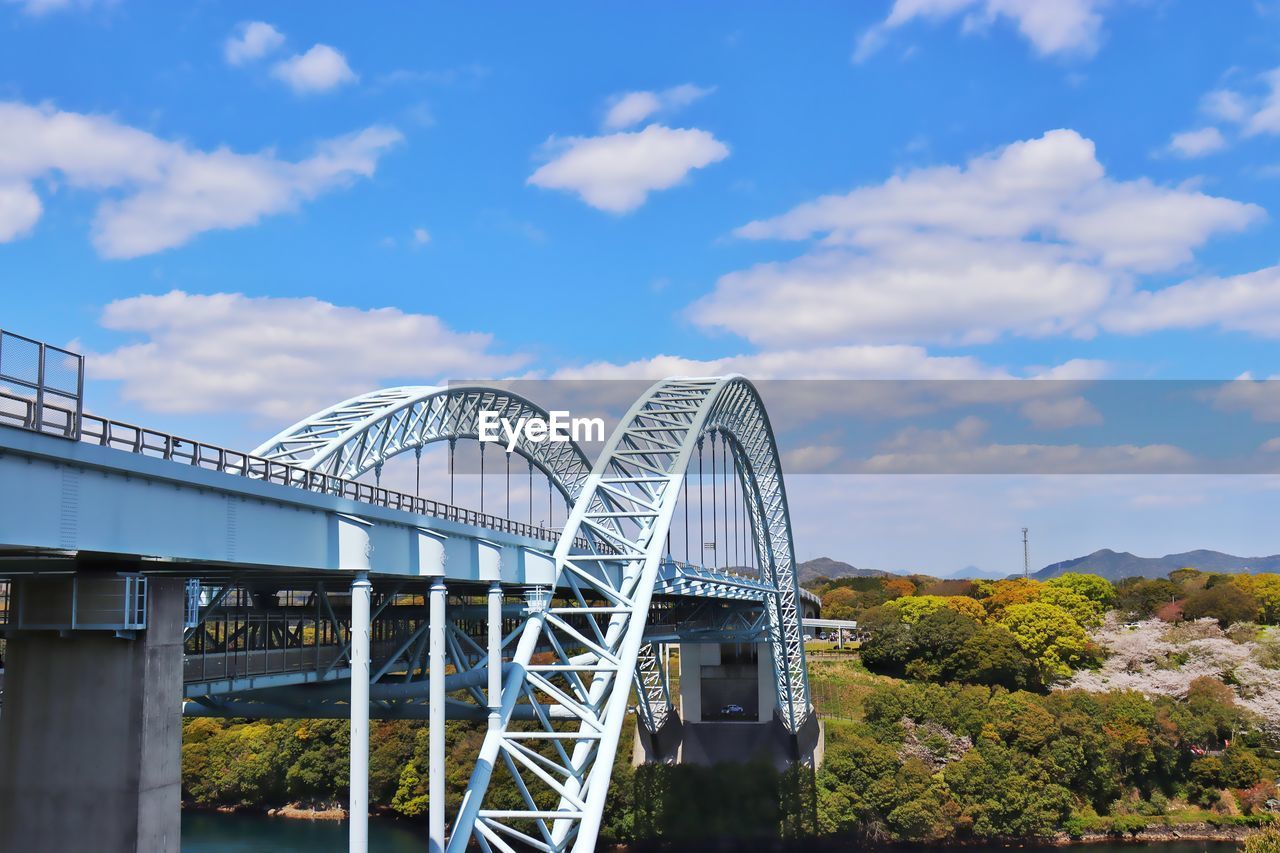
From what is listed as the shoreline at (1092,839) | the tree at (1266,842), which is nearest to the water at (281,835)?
the shoreline at (1092,839)

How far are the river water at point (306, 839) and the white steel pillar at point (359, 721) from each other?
127 ft

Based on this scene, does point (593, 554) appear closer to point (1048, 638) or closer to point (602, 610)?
point (602, 610)

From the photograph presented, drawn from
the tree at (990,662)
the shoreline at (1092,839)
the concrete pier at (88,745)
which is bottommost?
the shoreline at (1092,839)

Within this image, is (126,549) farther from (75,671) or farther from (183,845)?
(183,845)

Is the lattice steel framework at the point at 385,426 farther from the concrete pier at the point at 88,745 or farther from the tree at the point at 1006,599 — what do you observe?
the tree at the point at 1006,599

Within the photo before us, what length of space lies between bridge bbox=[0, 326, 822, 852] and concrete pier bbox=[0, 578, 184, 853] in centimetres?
3

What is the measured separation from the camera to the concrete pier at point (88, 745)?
14.2 meters

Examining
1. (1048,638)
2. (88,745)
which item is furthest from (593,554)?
(1048,638)

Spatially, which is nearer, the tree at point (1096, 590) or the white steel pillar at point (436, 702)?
the white steel pillar at point (436, 702)

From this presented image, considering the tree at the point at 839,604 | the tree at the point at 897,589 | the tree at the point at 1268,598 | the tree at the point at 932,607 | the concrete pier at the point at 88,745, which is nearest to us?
the concrete pier at the point at 88,745

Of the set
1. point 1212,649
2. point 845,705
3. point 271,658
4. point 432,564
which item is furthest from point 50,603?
point 1212,649

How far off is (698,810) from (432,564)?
3869 cm

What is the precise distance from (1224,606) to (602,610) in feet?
240

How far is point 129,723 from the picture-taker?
14430 mm
